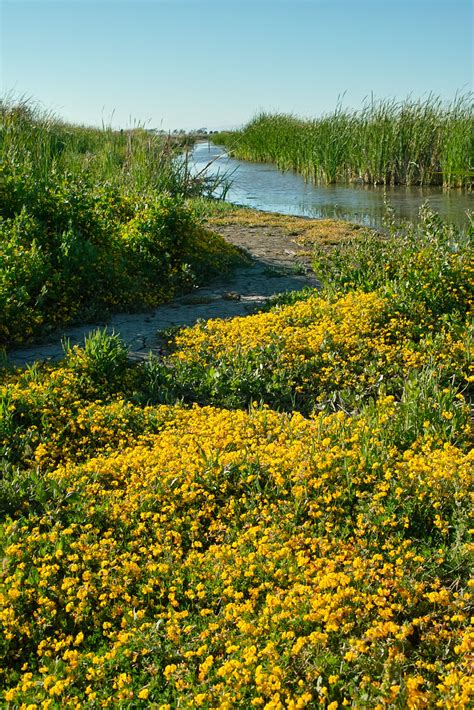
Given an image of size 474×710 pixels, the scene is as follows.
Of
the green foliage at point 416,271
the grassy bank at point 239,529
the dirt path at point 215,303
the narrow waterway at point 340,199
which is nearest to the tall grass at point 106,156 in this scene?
the narrow waterway at point 340,199

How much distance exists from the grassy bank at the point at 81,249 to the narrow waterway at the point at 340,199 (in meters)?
5.42

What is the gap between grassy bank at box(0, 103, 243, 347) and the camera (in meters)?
8.17

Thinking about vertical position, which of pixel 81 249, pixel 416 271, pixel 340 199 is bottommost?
pixel 416 271

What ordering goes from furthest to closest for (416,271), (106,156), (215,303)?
(106,156), (215,303), (416,271)

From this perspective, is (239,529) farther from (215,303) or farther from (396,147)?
(396,147)

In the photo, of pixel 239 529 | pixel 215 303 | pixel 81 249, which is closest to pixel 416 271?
pixel 215 303

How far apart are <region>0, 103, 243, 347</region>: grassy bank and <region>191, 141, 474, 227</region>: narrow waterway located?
5.42 metres

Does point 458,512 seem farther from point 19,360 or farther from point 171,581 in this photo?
point 19,360

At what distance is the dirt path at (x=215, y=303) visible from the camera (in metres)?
7.84

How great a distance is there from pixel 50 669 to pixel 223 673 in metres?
0.84

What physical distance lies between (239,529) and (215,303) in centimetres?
548

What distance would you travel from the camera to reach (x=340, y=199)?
71.5 ft

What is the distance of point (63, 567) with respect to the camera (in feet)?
13.3

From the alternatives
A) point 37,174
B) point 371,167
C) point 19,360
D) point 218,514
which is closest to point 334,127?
point 371,167
